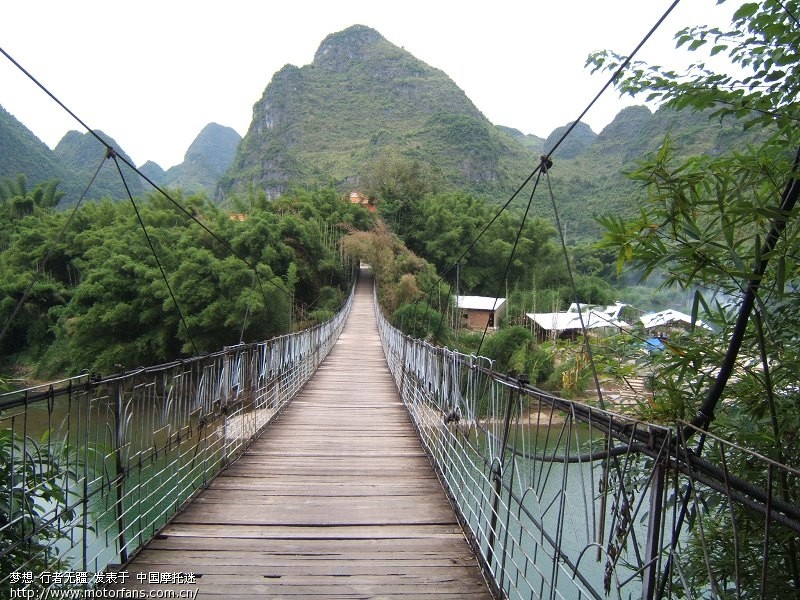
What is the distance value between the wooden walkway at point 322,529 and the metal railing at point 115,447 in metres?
0.16

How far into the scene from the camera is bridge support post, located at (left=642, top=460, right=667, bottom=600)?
0.92m

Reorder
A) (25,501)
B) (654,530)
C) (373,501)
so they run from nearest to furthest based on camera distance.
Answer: (654,530)
(25,501)
(373,501)

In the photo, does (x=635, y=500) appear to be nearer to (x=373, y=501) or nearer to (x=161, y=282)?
(x=373, y=501)

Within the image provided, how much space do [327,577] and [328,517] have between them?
1.77 feet

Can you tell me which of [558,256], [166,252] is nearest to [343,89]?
[558,256]

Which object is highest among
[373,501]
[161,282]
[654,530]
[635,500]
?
[161,282]

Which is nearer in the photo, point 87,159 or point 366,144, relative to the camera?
point 87,159

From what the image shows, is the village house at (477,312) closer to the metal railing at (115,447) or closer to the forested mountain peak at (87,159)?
the metal railing at (115,447)

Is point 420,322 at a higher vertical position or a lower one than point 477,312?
lower

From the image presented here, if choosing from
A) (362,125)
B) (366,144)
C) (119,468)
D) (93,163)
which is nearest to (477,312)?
(119,468)

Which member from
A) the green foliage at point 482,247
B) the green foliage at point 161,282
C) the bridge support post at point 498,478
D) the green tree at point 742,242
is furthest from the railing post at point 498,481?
the green foliage at point 482,247

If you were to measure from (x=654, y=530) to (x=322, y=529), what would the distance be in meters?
1.55

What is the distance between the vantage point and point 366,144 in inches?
2269

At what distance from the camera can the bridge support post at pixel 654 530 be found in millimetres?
918
